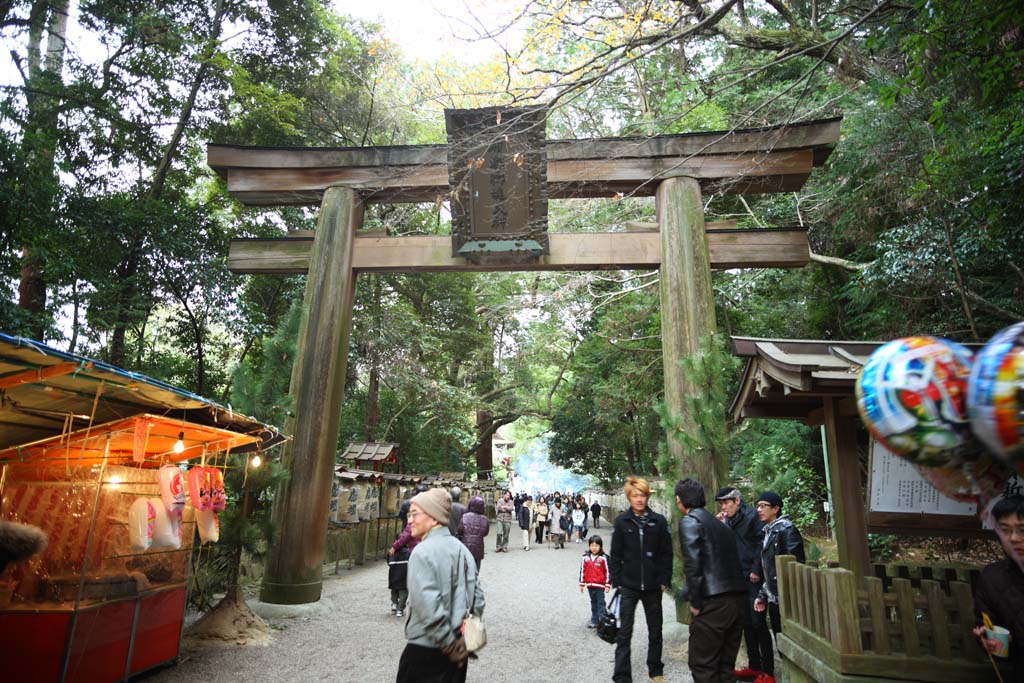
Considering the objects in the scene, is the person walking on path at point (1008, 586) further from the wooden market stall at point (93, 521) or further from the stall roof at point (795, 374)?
the wooden market stall at point (93, 521)

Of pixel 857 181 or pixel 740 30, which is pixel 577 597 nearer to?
pixel 857 181

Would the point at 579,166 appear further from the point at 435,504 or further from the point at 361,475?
the point at 361,475

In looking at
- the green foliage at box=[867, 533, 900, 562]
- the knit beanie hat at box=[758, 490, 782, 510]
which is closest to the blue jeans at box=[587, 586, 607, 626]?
the knit beanie hat at box=[758, 490, 782, 510]

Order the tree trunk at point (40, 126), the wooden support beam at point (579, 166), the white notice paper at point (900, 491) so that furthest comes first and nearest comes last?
the tree trunk at point (40, 126) < the wooden support beam at point (579, 166) < the white notice paper at point (900, 491)

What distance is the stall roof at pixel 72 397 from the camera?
3400 mm

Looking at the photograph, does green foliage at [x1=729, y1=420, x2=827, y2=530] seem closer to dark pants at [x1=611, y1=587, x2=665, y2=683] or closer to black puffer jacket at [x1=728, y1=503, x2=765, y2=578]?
black puffer jacket at [x1=728, y1=503, x2=765, y2=578]

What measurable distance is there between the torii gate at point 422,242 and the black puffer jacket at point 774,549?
1966 millimetres

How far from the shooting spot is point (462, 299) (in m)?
23.2

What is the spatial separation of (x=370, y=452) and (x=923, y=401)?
1579 centimetres

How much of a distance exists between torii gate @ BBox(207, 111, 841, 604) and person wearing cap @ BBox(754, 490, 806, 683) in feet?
5.76

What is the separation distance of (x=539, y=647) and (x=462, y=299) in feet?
57.6

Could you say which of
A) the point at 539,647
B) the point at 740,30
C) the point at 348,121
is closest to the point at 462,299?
the point at 348,121

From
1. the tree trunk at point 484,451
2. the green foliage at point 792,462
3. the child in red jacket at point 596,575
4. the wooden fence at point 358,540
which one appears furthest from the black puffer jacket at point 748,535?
the tree trunk at point 484,451

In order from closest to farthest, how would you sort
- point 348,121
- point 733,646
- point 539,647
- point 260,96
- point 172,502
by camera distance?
point 733,646 → point 172,502 → point 539,647 → point 260,96 → point 348,121
